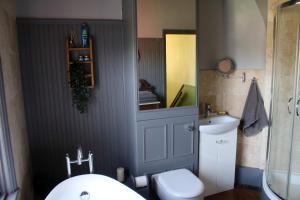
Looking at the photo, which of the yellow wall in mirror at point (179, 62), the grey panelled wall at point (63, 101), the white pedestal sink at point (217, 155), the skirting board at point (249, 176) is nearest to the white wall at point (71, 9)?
the grey panelled wall at point (63, 101)

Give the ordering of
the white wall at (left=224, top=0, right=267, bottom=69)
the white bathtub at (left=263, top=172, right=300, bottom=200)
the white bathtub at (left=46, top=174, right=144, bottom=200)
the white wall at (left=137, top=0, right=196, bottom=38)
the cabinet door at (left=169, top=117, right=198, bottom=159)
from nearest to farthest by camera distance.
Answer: the white bathtub at (left=46, top=174, right=144, bottom=200) < the white wall at (left=137, top=0, right=196, bottom=38) < the white bathtub at (left=263, top=172, right=300, bottom=200) < the cabinet door at (left=169, top=117, right=198, bottom=159) < the white wall at (left=224, top=0, right=267, bottom=69)

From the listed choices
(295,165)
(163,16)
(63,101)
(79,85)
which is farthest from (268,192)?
(63,101)

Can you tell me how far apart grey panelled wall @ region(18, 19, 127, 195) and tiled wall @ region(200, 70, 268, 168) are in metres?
1.11

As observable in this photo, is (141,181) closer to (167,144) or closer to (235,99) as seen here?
(167,144)

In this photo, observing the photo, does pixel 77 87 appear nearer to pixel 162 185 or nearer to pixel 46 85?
pixel 46 85

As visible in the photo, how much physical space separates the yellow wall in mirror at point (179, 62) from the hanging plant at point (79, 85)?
895 millimetres

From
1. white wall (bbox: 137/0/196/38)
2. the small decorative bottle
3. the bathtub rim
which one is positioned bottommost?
the bathtub rim

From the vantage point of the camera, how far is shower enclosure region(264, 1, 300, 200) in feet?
8.46

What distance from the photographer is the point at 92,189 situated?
88.8 inches

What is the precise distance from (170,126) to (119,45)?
108 centimetres

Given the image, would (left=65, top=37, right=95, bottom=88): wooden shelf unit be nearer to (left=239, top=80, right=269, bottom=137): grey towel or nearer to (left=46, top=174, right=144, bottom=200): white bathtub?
(left=46, top=174, right=144, bottom=200): white bathtub

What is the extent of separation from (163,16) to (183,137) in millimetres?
1316

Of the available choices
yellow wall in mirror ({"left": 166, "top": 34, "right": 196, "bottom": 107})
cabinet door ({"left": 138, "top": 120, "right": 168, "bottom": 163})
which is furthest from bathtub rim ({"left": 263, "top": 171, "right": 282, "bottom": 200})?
yellow wall in mirror ({"left": 166, "top": 34, "right": 196, "bottom": 107})

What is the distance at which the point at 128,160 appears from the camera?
2955mm
